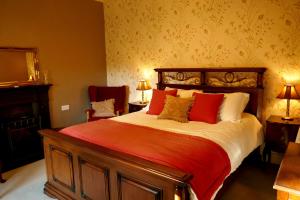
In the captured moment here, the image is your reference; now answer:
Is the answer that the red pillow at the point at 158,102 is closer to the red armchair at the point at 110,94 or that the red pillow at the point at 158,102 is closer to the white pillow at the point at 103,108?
the white pillow at the point at 103,108

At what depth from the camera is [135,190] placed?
6.13 ft

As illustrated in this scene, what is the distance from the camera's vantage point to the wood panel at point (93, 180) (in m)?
2.11

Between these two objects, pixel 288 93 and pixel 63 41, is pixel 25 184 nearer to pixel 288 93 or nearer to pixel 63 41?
pixel 63 41

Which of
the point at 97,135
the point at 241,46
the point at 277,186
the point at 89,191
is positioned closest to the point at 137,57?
the point at 241,46

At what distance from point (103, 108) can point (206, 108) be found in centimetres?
224

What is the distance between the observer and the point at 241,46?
11.4 feet

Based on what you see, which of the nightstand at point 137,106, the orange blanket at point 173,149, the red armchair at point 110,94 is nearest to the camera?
the orange blanket at point 173,149

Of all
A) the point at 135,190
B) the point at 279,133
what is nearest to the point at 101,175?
the point at 135,190

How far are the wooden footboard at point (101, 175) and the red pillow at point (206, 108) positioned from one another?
4.77 ft

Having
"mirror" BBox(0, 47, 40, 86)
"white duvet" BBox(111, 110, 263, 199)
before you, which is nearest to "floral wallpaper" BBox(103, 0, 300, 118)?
"white duvet" BBox(111, 110, 263, 199)

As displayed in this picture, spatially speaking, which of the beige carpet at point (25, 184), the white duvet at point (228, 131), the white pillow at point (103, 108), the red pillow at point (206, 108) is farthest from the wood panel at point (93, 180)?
the white pillow at point (103, 108)

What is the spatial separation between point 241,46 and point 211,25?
1.88 feet

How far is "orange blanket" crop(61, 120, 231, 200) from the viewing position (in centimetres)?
187

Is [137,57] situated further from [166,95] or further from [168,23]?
[166,95]
